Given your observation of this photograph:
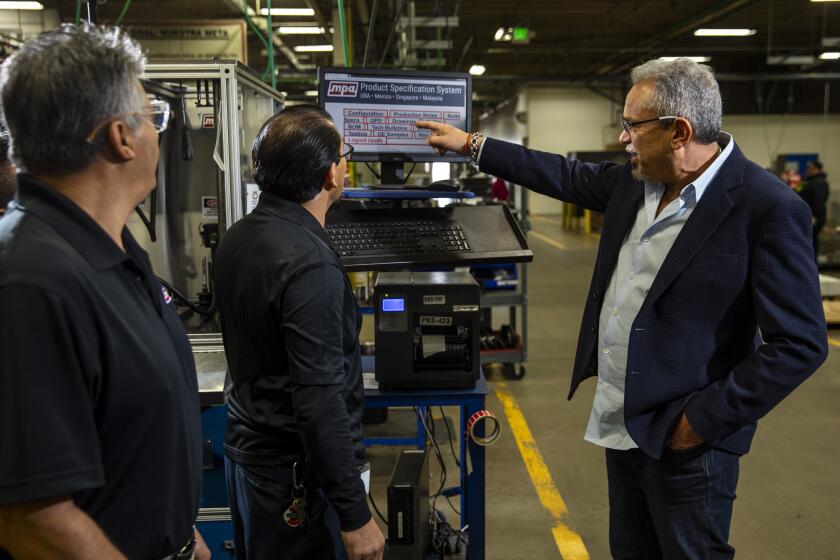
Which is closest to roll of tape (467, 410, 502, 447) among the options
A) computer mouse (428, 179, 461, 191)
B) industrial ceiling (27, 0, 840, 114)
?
computer mouse (428, 179, 461, 191)

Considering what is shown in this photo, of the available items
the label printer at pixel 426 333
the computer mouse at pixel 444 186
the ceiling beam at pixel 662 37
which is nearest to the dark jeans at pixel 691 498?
the label printer at pixel 426 333

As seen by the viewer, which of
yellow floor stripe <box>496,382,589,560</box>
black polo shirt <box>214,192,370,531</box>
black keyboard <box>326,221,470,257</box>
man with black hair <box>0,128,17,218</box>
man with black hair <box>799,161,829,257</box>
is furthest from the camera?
man with black hair <box>799,161,829,257</box>

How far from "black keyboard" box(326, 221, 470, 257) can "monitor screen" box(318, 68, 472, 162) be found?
22cm

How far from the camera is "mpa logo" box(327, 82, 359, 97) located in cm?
222

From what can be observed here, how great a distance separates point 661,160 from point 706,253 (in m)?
0.24

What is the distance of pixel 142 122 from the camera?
96 centimetres

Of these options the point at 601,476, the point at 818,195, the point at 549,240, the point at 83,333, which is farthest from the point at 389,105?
the point at 549,240

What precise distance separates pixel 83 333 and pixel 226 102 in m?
1.47

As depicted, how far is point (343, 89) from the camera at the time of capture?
2221 millimetres

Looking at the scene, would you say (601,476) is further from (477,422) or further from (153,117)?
(153,117)

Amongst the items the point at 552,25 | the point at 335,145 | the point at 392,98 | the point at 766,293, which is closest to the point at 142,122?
the point at 335,145

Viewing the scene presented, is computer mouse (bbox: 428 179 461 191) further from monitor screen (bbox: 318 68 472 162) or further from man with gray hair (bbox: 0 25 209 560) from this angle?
man with gray hair (bbox: 0 25 209 560)

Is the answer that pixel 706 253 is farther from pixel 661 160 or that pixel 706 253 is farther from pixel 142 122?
pixel 142 122

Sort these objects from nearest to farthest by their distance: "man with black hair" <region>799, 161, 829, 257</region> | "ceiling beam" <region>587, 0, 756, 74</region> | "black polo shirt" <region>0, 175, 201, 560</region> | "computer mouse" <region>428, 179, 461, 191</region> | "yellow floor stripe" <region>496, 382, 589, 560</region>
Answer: "black polo shirt" <region>0, 175, 201, 560</region>
"computer mouse" <region>428, 179, 461, 191</region>
"yellow floor stripe" <region>496, 382, 589, 560</region>
"man with black hair" <region>799, 161, 829, 257</region>
"ceiling beam" <region>587, 0, 756, 74</region>
